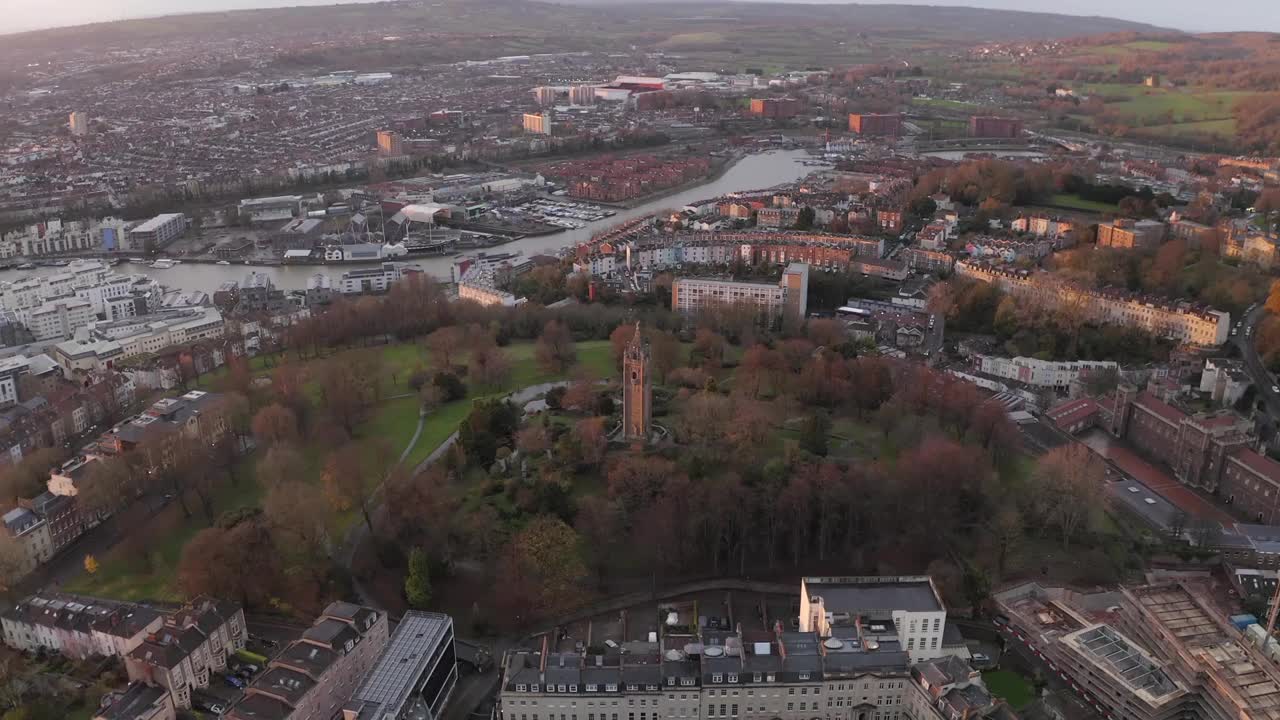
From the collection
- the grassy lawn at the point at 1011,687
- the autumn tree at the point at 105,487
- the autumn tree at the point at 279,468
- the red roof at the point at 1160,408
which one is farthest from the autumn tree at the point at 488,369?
the red roof at the point at 1160,408

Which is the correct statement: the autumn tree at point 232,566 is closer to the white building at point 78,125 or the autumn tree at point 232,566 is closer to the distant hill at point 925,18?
the white building at point 78,125

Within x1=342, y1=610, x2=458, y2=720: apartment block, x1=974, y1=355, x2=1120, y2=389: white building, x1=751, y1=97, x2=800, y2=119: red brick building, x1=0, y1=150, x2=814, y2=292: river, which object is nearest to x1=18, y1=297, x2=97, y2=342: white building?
x1=0, y1=150, x2=814, y2=292: river

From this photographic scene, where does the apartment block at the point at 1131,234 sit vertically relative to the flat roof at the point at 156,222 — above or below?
above

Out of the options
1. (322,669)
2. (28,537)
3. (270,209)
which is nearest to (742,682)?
(322,669)

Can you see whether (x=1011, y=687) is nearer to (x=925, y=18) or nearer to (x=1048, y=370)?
(x=1048, y=370)

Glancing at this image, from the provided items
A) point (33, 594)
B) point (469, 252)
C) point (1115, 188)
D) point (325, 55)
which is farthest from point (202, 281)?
point (325, 55)

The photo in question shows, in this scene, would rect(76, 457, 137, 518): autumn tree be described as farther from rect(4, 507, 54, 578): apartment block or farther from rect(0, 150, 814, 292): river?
rect(0, 150, 814, 292): river

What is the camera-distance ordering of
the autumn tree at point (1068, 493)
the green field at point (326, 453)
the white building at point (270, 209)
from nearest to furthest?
1. the green field at point (326, 453)
2. the autumn tree at point (1068, 493)
3. the white building at point (270, 209)

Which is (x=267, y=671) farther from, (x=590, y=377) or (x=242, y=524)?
(x=590, y=377)
